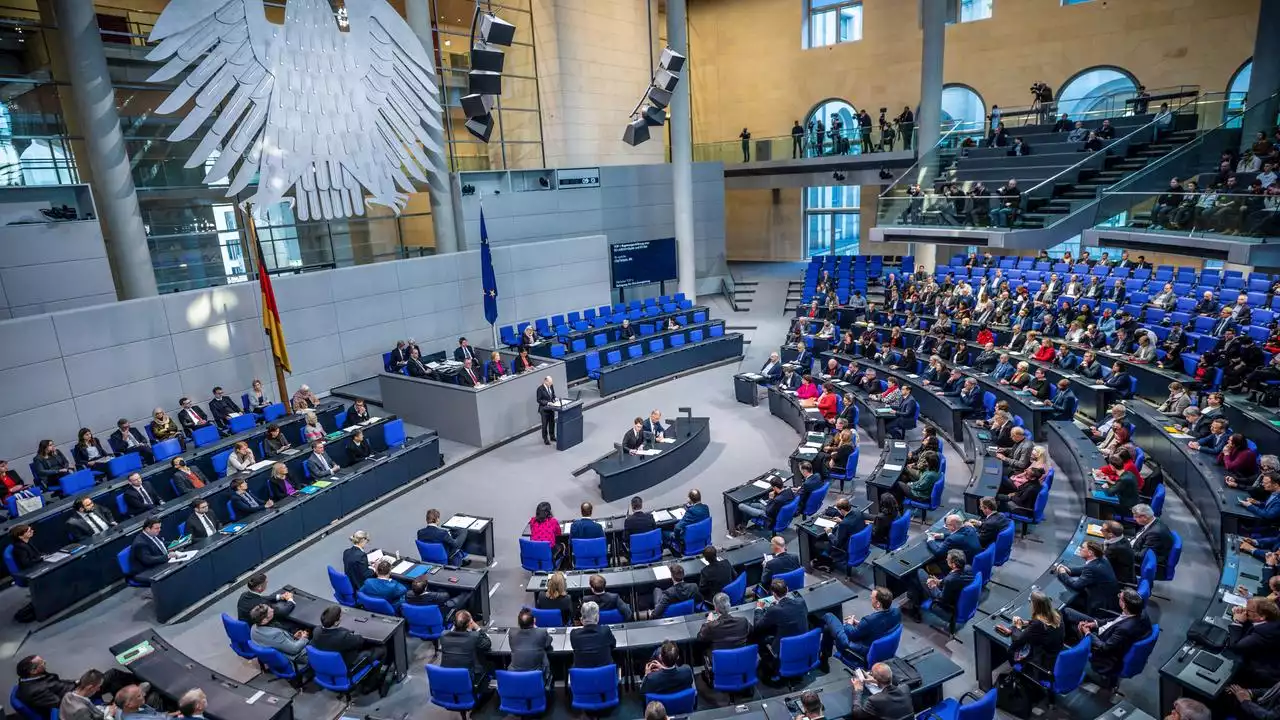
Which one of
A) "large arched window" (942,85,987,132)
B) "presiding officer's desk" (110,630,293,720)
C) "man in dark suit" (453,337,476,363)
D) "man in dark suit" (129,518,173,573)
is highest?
"large arched window" (942,85,987,132)

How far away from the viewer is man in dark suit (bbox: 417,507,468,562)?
29.3ft

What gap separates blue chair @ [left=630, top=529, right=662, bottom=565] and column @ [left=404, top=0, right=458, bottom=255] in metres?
12.2

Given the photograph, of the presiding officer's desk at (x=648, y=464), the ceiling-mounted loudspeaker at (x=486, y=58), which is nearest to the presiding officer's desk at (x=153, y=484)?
the presiding officer's desk at (x=648, y=464)

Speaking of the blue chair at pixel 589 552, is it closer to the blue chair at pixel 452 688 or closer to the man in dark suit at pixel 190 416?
the blue chair at pixel 452 688

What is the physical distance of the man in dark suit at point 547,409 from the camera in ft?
45.6

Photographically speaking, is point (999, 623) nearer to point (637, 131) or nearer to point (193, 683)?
point (193, 683)

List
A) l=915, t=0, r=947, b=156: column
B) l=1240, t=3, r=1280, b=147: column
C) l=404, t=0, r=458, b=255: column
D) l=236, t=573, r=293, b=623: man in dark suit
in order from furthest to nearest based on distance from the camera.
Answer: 1. l=915, t=0, r=947, b=156: column
2. l=404, t=0, r=458, b=255: column
3. l=1240, t=3, r=1280, b=147: column
4. l=236, t=573, r=293, b=623: man in dark suit

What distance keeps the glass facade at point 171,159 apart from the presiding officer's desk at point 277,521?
7.40 meters

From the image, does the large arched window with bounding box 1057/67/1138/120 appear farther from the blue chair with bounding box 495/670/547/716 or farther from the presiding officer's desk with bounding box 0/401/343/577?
the blue chair with bounding box 495/670/547/716

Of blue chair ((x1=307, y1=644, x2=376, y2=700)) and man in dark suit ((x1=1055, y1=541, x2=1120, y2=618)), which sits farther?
man in dark suit ((x1=1055, y1=541, x2=1120, y2=618))

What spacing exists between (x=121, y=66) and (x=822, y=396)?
16.1 m

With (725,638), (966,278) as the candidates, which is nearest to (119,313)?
(725,638)

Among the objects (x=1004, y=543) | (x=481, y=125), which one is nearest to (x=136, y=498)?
(x=481, y=125)

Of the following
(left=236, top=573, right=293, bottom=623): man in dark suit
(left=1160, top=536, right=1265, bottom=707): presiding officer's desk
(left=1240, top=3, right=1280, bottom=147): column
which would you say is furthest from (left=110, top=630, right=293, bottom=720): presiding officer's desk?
(left=1240, top=3, right=1280, bottom=147): column
